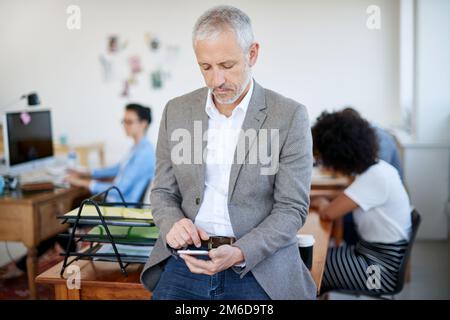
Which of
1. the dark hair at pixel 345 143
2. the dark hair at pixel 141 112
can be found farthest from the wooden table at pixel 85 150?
the dark hair at pixel 345 143

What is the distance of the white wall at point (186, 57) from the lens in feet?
6.77

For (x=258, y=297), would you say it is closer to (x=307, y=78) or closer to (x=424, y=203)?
(x=307, y=78)

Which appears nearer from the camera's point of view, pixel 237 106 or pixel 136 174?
pixel 237 106

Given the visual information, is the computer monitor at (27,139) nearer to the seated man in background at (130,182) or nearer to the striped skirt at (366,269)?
the seated man in background at (130,182)

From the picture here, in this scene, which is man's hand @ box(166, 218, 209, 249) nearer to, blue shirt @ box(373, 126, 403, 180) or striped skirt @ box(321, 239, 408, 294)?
striped skirt @ box(321, 239, 408, 294)

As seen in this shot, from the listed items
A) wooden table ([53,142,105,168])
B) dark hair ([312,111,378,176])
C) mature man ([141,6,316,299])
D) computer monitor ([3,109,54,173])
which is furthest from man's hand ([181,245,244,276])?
wooden table ([53,142,105,168])

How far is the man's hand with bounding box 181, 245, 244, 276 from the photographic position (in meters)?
1.23

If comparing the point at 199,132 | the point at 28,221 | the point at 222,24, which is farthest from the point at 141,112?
the point at 222,24

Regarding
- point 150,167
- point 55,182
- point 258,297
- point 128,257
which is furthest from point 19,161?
point 258,297

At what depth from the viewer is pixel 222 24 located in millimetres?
1260

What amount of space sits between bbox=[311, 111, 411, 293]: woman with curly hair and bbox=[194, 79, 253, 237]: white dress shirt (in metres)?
0.76

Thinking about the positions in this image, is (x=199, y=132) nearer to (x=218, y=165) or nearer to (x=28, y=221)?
(x=218, y=165)

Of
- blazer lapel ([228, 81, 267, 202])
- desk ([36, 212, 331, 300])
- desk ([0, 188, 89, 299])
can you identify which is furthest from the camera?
desk ([0, 188, 89, 299])

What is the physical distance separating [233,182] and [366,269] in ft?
2.87
